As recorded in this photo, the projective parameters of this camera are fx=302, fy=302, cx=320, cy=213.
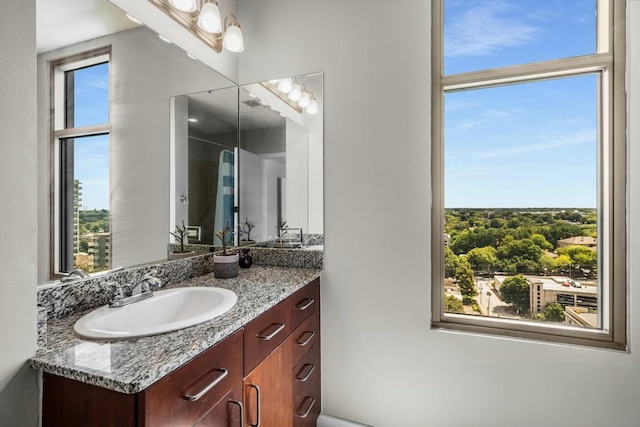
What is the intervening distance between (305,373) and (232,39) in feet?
6.03

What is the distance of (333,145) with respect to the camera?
173 centimetres

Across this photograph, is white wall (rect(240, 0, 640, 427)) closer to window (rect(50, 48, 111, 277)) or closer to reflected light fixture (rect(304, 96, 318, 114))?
reflected light fixture (rect(304, 96, 318, 114))

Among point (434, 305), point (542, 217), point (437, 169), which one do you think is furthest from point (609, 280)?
point (437, 169)

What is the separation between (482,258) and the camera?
1575 millimetres

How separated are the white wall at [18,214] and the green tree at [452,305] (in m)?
1.63

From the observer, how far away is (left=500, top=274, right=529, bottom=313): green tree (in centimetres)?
150

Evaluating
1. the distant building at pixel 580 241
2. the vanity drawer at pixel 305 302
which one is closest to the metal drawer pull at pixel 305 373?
the vanity drawer at pixel 305 302

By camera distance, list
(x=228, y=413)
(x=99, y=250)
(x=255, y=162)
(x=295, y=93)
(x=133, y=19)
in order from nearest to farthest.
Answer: (x=228, y=413), (x=99, y=250), (x=133, y=19), (x=295, y=93), (x=255, y=162)

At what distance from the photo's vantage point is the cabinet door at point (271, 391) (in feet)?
3.40

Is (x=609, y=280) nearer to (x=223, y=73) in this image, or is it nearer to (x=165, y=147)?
(x=165, y=147)

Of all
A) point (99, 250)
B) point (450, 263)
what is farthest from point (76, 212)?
point (450, 263)

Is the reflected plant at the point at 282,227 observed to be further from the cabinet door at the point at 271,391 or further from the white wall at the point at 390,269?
the cabinet door at the point at 271,391

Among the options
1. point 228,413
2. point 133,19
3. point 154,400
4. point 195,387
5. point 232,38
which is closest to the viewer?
point 154,400

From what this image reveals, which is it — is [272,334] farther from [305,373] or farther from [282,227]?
[282,227]
